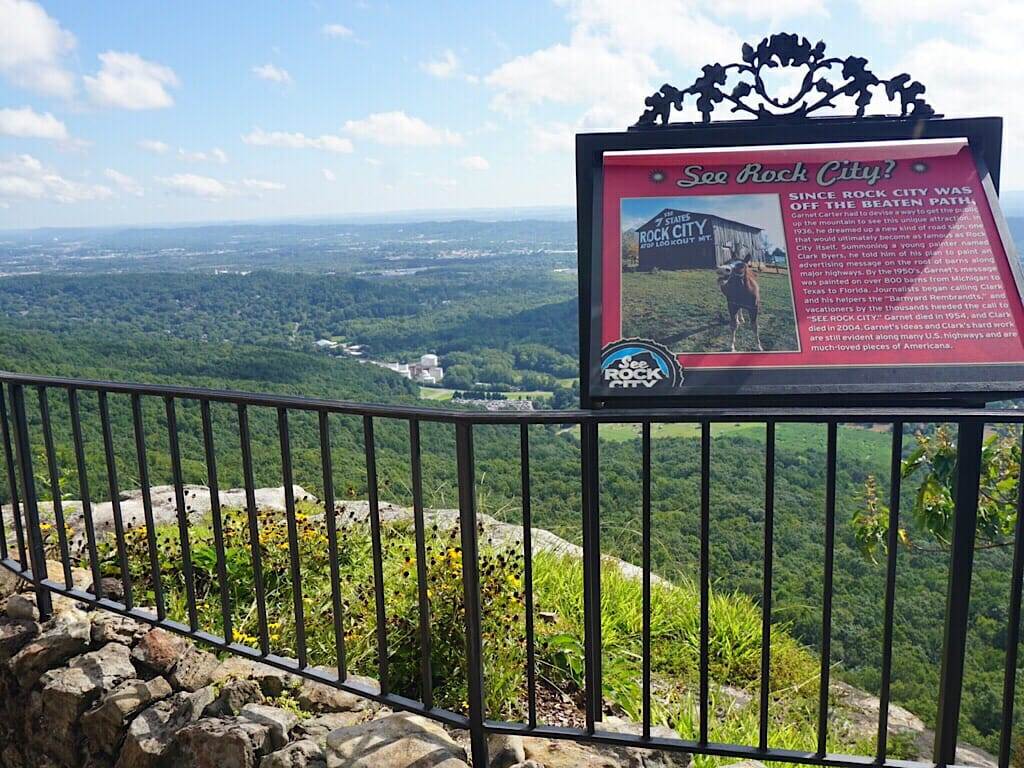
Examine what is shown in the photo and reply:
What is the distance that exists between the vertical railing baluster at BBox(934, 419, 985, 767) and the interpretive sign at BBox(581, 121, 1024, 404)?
0.23 meters

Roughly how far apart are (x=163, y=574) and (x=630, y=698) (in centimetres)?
225

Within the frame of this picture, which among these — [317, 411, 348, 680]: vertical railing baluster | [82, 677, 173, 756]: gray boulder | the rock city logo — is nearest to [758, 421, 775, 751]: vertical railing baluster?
the rock city logo

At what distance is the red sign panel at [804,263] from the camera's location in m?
2.31

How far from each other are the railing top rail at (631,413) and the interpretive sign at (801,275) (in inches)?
6.8

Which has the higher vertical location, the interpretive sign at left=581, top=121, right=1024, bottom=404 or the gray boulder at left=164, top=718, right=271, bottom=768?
the interpretive sign at left=581, top=121, right=1024, bottom=404

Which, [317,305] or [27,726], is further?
[317,305]

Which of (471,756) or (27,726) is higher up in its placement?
(471,756)

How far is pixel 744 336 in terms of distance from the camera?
7.96 feet

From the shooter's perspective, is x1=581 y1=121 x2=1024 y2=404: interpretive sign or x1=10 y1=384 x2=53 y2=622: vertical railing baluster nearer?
x1=581 y1=121 x2=1024 y2=404: interpretive sign

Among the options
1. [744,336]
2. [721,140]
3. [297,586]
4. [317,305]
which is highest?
[721,140]

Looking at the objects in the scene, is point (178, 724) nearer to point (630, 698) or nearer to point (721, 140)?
point (630, 698)

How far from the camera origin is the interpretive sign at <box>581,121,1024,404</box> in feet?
7.50

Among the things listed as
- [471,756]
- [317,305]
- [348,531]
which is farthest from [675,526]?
[317,305]

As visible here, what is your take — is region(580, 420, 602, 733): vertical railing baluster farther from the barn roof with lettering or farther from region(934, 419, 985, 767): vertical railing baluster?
region(934, 419, 985, 767): vertical railing baluster
